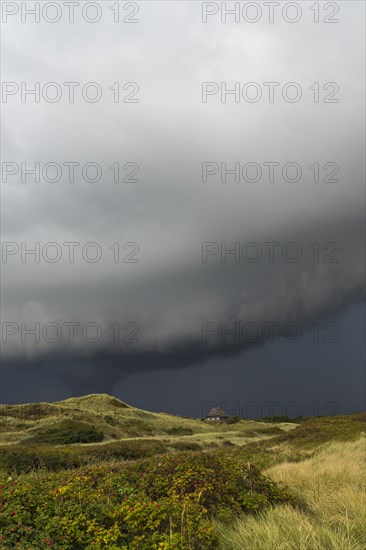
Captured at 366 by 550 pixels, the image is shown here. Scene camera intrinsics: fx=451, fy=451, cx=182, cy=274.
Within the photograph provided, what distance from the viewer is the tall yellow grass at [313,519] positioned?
5.34 meters

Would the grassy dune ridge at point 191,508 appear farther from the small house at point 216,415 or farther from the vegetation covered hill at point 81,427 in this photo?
the small house at point 216,415

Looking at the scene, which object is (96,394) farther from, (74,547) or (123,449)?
(74,547)

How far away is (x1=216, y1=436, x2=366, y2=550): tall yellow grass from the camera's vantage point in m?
5.34

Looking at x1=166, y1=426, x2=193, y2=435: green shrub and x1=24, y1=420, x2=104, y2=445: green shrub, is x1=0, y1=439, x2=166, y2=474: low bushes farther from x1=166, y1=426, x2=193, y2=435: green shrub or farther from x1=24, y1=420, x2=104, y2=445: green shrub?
x1=166, y1=426, x2=193, y2=435: green shrub

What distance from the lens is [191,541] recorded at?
555 centimetres

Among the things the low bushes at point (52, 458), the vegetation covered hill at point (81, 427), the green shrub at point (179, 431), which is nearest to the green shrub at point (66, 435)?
the vegetation covered hill at point (81, 427)

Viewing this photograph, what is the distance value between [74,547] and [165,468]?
3101 mm

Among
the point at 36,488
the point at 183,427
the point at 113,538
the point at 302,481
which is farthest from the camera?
the point at 183,427

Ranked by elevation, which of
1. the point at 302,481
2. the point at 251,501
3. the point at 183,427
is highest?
the point at 251,501

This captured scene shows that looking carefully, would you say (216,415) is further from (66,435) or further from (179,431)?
(66,435)

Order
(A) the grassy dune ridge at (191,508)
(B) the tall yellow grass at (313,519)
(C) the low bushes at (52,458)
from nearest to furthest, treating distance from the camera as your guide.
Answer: (B) the tall yellow grass at (313,519) < (A) the grassy dune ridge at (191,508) < (C) the low bushes at (52,458)

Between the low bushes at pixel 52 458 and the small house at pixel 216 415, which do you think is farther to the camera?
the small house at pixel 216 415

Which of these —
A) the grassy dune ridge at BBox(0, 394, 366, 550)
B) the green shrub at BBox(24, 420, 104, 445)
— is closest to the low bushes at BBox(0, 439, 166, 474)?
the grassy dune ridge at BBox(0, 394, 366, 550)

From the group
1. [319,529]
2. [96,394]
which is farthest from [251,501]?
[96,394]
